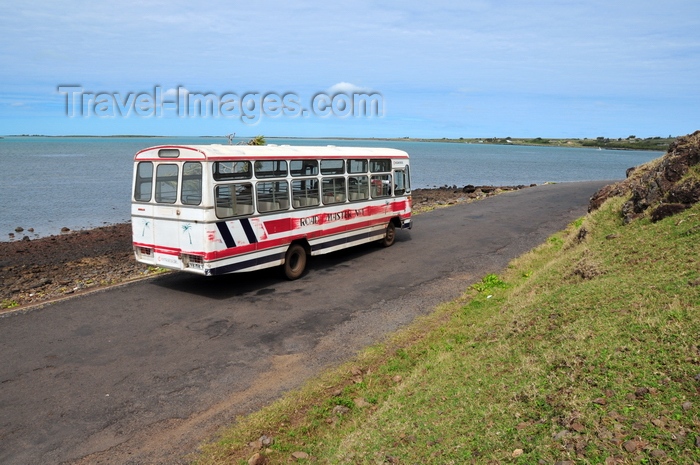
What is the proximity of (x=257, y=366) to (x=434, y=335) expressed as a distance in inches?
124

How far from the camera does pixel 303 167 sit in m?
14.1


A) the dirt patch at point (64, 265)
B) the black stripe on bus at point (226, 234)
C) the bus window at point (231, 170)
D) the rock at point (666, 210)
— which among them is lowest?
the dirt patch at point (64, 265)

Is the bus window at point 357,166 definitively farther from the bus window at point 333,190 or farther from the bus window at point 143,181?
the bus window at point 143,181

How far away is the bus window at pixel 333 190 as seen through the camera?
589 inches

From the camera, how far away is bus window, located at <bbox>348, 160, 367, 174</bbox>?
52.9 feet

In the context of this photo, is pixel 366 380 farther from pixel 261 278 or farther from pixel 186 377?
pixel 261 278

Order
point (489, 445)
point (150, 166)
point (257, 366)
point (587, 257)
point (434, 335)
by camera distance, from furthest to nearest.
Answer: point (150, 166) → point (587, 257) → point (434, 335) → point (257, 366) → point (489, 445)

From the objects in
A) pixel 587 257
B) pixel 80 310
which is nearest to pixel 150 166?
pixel 80 310

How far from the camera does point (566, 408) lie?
16.9 feet

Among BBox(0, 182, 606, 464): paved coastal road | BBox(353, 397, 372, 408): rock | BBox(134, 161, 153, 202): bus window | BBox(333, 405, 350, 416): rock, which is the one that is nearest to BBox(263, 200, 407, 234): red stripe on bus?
BBox(0, 182, 606, 464): paved coastal road

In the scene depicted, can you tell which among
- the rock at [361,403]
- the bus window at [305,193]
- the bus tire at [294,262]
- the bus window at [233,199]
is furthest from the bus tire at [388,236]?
the rock at [361,403]

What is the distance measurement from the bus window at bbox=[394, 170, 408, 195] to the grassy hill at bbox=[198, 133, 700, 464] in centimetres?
890

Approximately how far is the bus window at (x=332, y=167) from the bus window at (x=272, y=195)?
176 centimetres

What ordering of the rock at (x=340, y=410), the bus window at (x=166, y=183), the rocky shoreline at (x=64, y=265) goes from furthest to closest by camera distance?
the rocky shoreline at (x=64, y=265) < the bus window at (x=166, y=183) < the rock at (x=340, y=410)
